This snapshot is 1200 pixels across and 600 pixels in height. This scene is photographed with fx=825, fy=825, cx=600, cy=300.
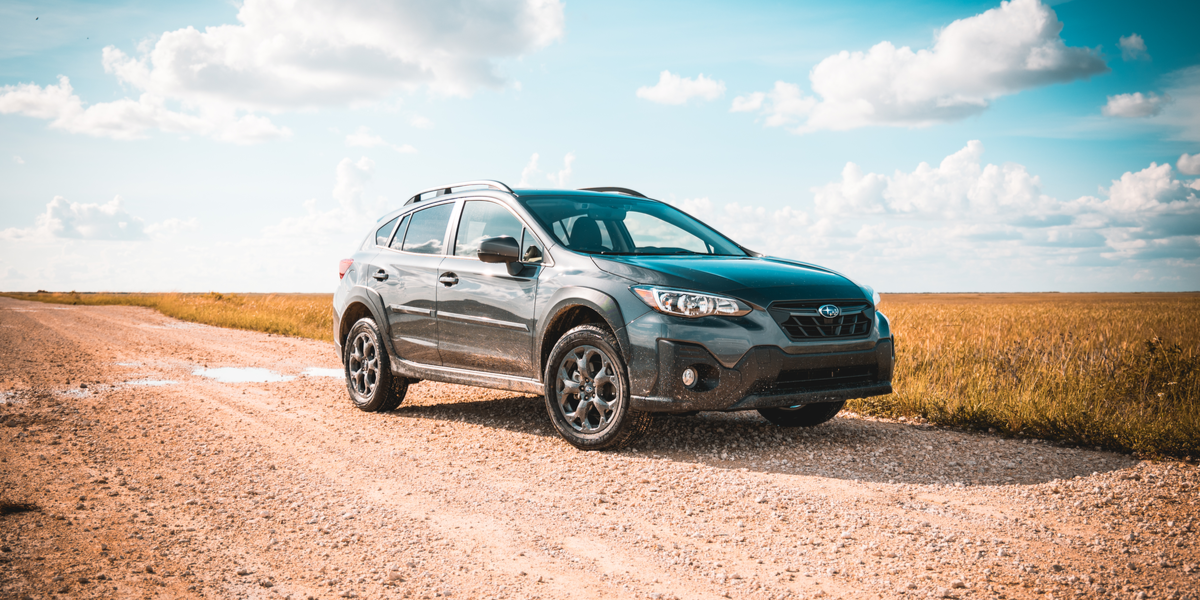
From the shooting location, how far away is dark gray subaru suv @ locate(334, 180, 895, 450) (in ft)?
16.5

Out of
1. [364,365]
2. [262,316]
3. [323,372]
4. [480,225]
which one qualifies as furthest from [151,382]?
[262,316]

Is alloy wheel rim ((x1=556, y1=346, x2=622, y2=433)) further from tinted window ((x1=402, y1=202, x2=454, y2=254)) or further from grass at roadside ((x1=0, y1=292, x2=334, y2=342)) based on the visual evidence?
grass at roadside ((x1=0, y1=292, x2=334, y2=342))

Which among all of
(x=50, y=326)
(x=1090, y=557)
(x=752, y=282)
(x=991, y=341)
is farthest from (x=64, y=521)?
(x=50, y=326)

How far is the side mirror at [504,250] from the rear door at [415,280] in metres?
0.96

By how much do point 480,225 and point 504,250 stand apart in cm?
94


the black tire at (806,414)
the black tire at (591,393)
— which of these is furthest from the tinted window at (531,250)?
the black tire at (806,414)

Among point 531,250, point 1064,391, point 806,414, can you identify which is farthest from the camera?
point 1064,391

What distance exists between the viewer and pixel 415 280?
694cm

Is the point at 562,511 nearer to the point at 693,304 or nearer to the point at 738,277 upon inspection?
the point at 693,304

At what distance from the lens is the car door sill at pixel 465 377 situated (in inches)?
233

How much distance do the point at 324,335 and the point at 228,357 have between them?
471 cm

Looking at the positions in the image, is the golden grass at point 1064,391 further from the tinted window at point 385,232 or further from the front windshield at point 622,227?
the tinted window at point 385,232

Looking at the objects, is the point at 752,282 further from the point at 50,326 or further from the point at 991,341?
the point at 50,326

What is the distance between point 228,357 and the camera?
1202cm
